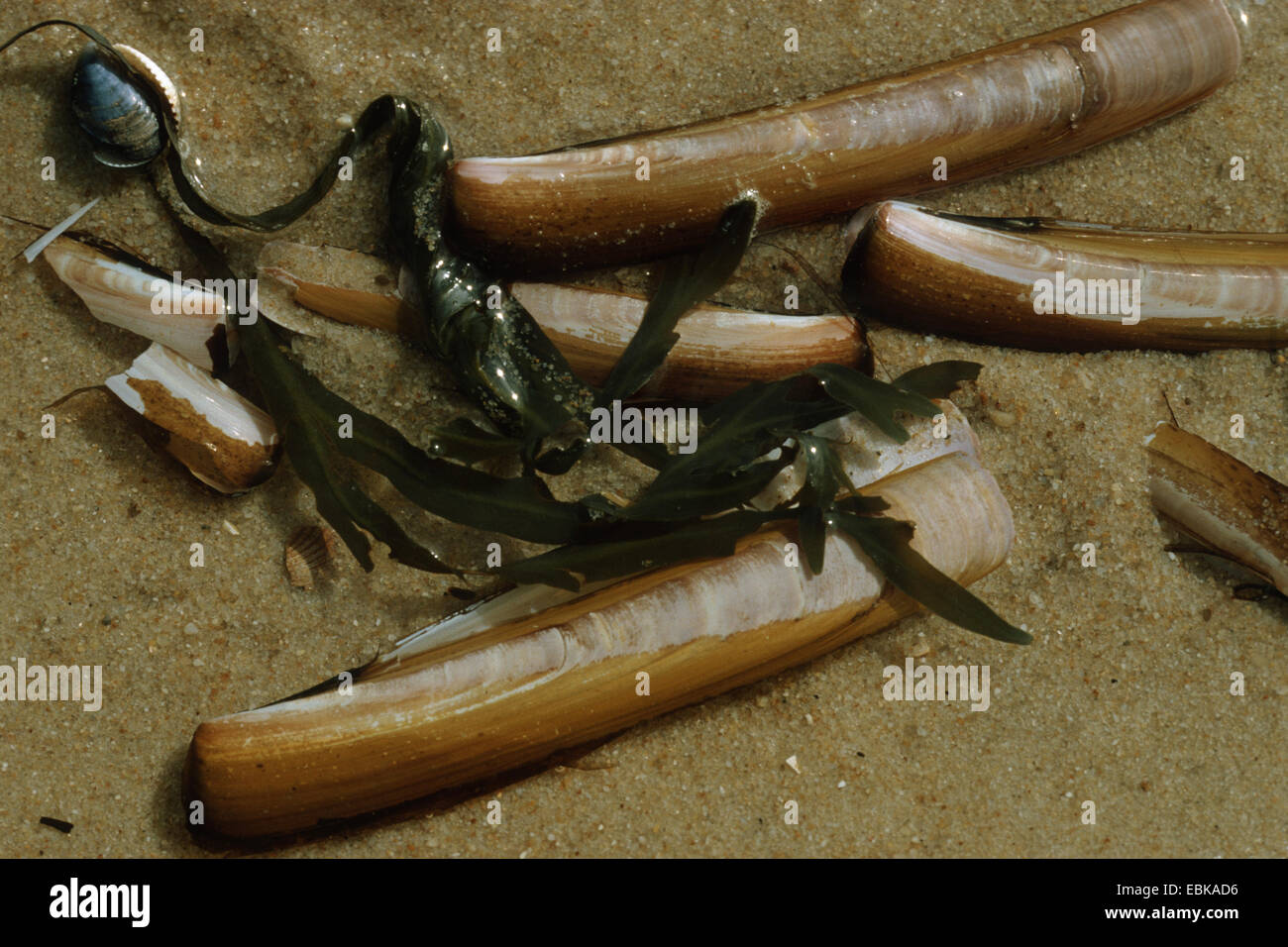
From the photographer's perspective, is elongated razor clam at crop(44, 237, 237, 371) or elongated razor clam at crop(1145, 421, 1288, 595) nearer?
elongated razor clam at crop(44, 237, 237, 371)

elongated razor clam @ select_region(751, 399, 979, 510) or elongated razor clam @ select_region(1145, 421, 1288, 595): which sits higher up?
elongated razor clam @ select_region(751, 399, 979, 510)

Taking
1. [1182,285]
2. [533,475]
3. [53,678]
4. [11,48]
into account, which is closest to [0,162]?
[11,48]

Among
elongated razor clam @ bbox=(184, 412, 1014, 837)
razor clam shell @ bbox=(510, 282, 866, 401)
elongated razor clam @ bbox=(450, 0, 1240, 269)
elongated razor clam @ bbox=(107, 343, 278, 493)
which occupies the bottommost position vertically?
elongated razor clam @ bbox=(184, 412, 1014, 837)

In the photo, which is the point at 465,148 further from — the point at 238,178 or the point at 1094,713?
the point at 1094,713

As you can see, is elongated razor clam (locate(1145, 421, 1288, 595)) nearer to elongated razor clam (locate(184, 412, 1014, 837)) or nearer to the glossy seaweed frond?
elongated razor clam (locate(184, 412, 1014, 837))

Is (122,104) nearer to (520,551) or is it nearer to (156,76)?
(156,76)

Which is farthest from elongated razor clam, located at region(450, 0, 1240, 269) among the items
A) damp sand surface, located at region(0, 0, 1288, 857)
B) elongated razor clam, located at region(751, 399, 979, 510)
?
elongated razor clam, located at region(751, 399, 979, 510)
